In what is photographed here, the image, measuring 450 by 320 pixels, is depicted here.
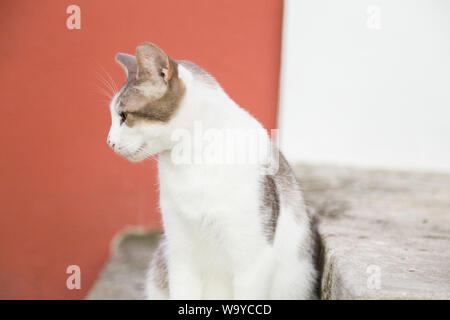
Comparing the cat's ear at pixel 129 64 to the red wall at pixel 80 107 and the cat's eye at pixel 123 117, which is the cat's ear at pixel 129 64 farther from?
the red wall at pixel 80 107

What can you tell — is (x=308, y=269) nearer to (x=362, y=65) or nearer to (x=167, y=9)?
(x=362, y=65)

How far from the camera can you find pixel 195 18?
285 cm

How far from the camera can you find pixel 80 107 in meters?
2.97

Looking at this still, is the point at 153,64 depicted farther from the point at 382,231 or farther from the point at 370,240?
the point at 382,231

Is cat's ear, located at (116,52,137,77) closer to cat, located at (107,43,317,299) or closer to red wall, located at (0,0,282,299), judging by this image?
cat, located at (107,43,317,299)

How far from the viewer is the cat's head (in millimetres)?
1617

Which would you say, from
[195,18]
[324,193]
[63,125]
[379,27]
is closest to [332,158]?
[324,193]

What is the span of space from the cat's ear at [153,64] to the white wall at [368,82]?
142 cm

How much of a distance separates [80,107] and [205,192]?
1.51 metres

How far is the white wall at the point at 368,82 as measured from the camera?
113 inches

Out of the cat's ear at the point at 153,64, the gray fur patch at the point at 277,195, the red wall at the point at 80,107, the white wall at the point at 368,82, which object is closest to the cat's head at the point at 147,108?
the cat's ear at the point at 153,64

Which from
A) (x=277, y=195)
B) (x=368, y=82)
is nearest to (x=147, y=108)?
(x=277, y=195)

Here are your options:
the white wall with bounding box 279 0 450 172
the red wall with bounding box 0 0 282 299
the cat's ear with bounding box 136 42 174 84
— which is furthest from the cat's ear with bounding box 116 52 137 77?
the white wall with bounding box 279 0 450 172

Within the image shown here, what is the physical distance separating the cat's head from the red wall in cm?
125
